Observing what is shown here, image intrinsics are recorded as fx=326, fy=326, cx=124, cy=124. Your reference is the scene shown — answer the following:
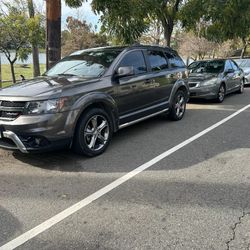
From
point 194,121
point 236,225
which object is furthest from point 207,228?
point 194,121

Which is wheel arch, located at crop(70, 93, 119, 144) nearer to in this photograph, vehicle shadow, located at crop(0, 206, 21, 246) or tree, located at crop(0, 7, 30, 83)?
vehicle shadow, located at crop(0, 206, 21, 246)

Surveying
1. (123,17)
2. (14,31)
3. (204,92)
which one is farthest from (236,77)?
(14,31)

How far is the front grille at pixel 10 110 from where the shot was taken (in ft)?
15.1

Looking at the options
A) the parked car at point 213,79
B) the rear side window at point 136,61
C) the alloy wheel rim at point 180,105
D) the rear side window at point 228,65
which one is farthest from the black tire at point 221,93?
the rear side window at point 136,61

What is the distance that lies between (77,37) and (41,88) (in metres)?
29.1

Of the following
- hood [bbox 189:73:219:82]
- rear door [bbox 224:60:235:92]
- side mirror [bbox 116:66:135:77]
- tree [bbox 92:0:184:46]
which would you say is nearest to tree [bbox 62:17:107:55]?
tree [bbox 92:0:184:46]

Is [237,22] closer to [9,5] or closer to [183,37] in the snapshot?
[9,5]

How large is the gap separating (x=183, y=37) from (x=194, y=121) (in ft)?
95.1

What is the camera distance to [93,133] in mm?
5270

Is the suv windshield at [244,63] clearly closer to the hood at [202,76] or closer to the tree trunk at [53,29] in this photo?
the hood at [202,76]

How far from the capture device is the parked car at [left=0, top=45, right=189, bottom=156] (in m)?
4.58

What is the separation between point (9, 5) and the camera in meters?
16.5

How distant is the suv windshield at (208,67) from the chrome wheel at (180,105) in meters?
3.44

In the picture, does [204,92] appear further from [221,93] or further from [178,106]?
[178,106]
